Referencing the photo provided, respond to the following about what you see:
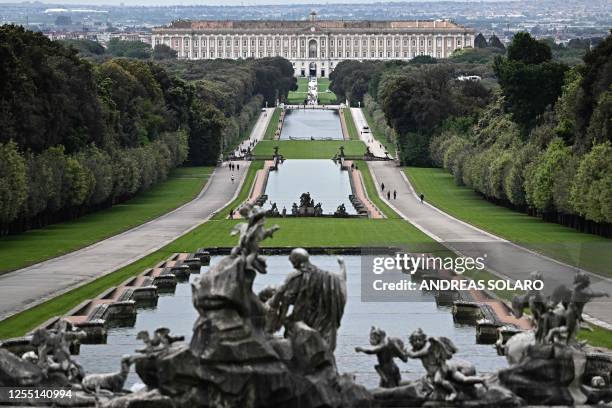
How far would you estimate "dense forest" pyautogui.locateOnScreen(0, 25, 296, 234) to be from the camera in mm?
77812

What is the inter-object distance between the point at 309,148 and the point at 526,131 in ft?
142

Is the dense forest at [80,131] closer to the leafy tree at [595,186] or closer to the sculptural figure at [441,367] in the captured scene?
the leafy tree at [595,186]

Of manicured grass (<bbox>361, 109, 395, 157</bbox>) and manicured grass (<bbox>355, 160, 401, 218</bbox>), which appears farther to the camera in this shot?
manicured grass (<bbox>361, 109, 395, 157</bbox>)

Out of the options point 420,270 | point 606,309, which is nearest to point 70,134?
point 420,270

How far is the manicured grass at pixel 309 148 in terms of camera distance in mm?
137500

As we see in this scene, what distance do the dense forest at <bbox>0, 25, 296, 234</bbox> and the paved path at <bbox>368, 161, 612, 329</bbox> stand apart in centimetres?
1478

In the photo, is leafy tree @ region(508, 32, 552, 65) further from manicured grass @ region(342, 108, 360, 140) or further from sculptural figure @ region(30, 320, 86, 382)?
sculptural figure @ region(30, 320, 86, 382)

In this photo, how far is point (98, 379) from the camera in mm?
30734

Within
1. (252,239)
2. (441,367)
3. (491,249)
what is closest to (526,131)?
(491,249)

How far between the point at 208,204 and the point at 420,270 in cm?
4480

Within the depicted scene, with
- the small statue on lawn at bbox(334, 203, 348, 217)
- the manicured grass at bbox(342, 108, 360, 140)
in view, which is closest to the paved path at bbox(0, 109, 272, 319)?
the small statue on lawn at bbox(334, 203, 348, 217)

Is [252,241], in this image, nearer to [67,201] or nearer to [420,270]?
[420,270]

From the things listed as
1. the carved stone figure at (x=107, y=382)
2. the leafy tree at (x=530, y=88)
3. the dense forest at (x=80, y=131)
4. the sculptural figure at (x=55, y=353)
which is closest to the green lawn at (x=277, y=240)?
the dense forest at (x=80, y=131)

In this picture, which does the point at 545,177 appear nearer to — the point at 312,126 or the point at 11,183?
the point at 11,183
